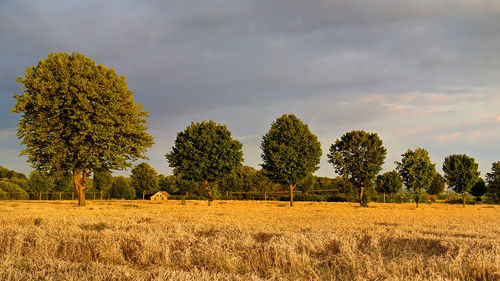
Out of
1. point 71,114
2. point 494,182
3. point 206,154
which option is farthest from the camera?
point 494,182

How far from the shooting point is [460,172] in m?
58.0

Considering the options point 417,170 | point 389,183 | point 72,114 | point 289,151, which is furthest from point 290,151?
point 389,183

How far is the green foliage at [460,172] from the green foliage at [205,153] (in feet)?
128

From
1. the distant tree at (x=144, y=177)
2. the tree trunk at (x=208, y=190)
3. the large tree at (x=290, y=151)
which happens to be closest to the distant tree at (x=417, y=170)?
the large tree at (x=290, y=151)

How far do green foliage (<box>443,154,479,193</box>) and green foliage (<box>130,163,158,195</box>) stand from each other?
232ft

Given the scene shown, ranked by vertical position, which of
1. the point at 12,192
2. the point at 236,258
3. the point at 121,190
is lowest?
the point at 12,192

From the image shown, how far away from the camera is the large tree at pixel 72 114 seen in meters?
30.2

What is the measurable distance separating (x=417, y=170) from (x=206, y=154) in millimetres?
31586

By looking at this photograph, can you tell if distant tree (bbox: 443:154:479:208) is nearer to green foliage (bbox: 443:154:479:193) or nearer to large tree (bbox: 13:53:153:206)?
green foliage (bbox: 443:154:479:193)

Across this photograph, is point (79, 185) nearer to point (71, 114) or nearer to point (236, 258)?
point (71, 114)

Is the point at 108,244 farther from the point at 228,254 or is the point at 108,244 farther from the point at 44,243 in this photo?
the point at 228,254

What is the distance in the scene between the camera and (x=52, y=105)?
30.8 metres

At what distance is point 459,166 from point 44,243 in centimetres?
6542

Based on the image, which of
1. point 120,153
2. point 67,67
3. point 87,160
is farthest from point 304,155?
point 67,67
